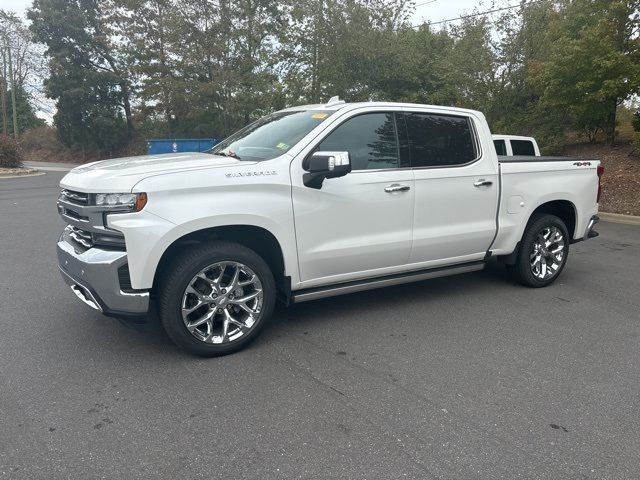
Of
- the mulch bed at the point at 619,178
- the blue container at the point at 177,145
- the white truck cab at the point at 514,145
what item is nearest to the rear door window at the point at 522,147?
the white truck cab at the point at 514,145

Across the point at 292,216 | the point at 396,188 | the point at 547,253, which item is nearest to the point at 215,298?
the point at 292,216

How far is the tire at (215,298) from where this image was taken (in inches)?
140

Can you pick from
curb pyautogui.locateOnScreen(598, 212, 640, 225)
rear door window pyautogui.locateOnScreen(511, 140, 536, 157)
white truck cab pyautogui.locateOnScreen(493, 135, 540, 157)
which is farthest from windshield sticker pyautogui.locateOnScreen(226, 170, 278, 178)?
curb pyautogui.locateOnScreen(598, 212, 640, 225)

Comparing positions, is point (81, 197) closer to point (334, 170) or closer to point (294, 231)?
point (294, 231)

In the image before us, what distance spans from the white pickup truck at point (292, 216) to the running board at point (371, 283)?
0.01m

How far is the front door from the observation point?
4.00 metres

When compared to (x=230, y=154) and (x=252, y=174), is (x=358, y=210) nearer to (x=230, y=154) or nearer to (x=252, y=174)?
(x=252, y=174)

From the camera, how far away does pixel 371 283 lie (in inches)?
173

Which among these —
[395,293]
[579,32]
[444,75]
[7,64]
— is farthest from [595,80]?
[7,64]

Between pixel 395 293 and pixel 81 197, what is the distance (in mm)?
3188

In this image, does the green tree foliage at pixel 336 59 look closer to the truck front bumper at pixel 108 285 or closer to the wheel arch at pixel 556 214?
the wheel arch at pixel 556 214

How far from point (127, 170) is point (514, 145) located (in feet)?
28.8

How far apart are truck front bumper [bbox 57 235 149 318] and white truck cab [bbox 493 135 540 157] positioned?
8.20 meters

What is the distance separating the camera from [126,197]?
3.36 metres
